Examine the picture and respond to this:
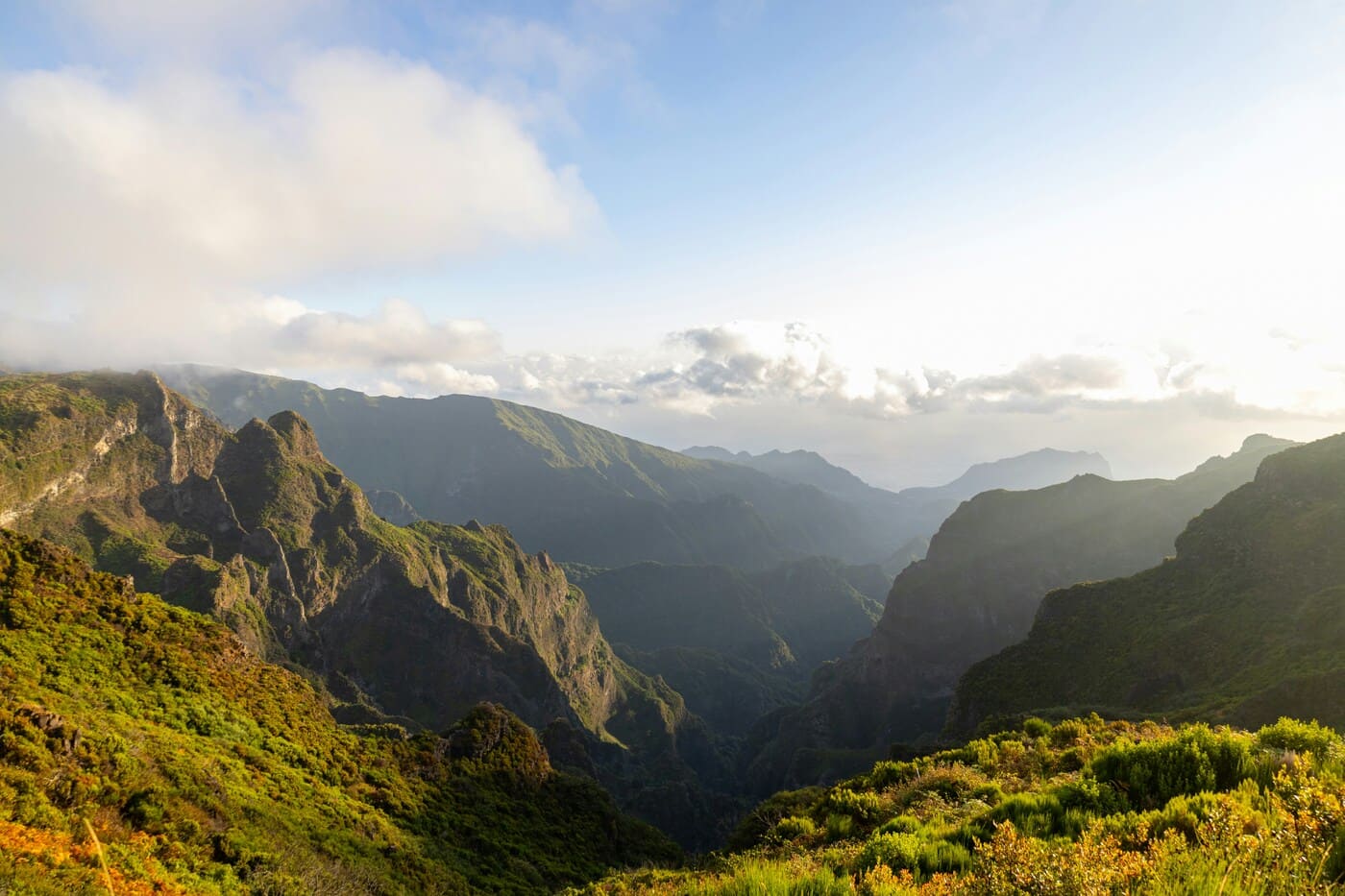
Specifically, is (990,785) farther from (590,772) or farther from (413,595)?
(413,595)

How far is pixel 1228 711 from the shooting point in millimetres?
47031

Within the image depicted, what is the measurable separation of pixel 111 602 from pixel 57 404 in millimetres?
122071

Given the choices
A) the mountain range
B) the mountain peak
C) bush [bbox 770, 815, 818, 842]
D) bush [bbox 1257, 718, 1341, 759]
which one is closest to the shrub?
the mountain range

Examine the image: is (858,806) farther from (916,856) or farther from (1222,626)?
(1222,626)

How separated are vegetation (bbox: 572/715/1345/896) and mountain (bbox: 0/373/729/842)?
12083 centimetres

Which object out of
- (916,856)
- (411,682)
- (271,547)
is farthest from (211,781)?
(411,682)

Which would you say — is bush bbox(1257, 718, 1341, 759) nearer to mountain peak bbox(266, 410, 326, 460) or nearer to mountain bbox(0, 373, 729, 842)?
mountain bbox(0, 373, 729, 842)

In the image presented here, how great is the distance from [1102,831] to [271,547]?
163 m

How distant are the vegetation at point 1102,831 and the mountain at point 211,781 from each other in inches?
399

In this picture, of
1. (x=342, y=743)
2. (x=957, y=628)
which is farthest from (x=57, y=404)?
(x=957, y=628)

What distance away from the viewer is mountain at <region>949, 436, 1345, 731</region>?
177ft

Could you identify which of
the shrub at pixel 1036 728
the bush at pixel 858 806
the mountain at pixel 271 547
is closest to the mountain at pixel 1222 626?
the shrub at pixel 1036 728

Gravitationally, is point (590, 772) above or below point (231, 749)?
below

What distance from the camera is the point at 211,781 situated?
2555 centimetres
